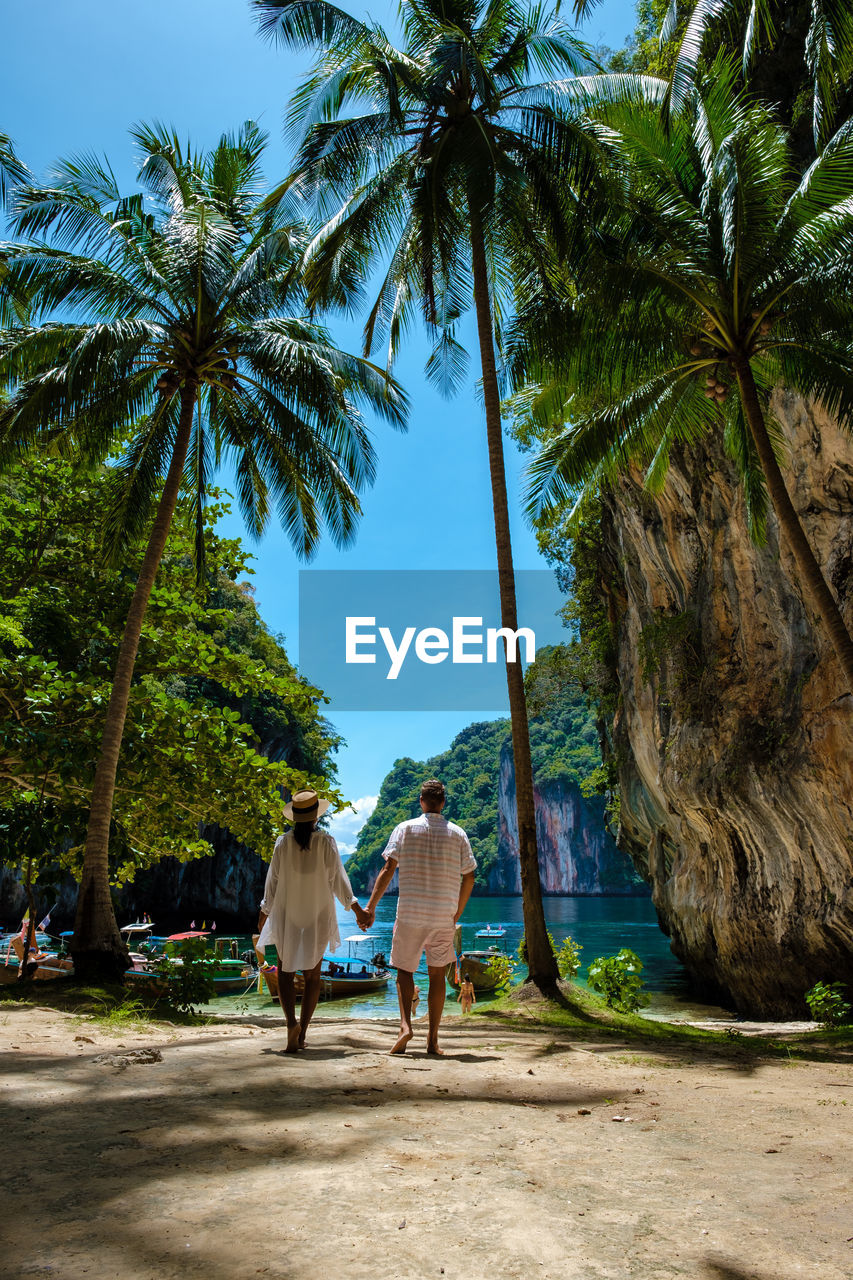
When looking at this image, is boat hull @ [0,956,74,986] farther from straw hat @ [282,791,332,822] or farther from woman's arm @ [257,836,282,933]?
straw hat @ [282,791,332,822]

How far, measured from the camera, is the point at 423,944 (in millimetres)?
5734

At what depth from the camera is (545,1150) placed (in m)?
3.19

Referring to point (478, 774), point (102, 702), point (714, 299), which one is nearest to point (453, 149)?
point (714, 299)

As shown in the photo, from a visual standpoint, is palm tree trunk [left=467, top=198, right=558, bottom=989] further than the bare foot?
Yes

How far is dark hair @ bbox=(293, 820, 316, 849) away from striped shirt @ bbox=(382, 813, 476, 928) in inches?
20.4

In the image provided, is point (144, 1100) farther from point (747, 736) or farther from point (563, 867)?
point (563, 867)

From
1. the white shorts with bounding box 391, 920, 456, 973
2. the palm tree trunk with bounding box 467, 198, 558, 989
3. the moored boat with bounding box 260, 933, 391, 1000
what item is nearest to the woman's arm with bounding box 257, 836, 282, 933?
the white shorts with bounding box 391, 920, 456, 973

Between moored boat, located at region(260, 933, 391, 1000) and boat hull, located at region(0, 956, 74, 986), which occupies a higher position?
boat hull, located at region(0, 956, 74, 986)

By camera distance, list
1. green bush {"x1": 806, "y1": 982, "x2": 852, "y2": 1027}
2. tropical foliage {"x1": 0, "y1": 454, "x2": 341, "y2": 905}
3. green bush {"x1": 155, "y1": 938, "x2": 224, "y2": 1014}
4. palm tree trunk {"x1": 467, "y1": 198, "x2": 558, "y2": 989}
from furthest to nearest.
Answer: green bush {"x1": 806, "y1": 982, "x2": 852, "y2": 1027}, tropical foliage {"x1": 0, "y1": 454, "x2": 341, "y2": 905}, palm tree trunk {"x1": 467, "y1": 198, "x2": 558, "y2": 989}, green bush {"x1": 155, "y1": 938, "x2": 224, "y2": 1014}

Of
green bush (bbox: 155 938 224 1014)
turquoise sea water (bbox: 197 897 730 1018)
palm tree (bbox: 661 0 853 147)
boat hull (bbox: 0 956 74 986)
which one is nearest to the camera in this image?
green bush (bbox: 155 938 224 1014)

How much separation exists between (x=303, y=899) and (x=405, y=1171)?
2863 millimetres

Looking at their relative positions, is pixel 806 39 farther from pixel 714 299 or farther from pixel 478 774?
pixel 478 774

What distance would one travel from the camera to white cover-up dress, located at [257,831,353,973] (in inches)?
217

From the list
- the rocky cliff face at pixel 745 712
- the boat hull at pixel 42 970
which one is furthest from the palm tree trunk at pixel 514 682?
the boat hull at pixel 42 970
